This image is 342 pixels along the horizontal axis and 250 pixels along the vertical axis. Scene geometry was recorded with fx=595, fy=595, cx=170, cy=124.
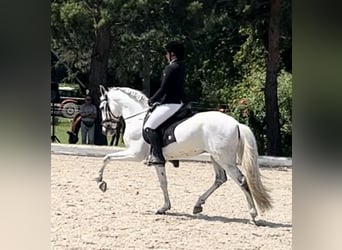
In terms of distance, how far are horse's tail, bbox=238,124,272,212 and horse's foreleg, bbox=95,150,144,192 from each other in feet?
2.19

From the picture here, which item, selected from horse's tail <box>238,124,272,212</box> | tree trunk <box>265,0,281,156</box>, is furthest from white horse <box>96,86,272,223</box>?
tree trunk <box>265,0,281,156</box>

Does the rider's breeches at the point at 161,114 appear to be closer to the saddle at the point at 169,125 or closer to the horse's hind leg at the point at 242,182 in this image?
the saddle at the point at 169,125

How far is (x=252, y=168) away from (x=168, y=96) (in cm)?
65

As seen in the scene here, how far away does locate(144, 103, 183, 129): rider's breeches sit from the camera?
3.55 m

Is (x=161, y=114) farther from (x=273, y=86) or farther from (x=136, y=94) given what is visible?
(x=273, y=86)

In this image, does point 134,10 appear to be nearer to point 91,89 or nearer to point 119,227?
point 91,89

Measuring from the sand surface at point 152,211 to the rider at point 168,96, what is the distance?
0.49 ft

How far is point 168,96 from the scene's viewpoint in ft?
11.4

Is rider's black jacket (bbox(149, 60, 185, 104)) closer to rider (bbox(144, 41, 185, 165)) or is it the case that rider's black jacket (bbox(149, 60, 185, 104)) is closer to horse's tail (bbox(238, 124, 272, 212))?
rider (bbox(144, 41, 185, 165))
